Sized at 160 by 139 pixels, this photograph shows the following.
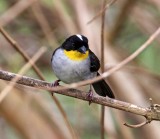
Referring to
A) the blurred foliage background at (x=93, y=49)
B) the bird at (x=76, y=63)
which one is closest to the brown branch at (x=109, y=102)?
the bird at (x=76, y=63)

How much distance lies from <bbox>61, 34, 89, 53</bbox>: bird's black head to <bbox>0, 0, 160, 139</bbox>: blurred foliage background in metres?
0.24

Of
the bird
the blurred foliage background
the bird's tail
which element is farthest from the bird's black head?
the blurred foliage background

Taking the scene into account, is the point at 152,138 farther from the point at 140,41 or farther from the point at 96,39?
the point at 140,41

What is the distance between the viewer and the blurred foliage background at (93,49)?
2230 millimetres

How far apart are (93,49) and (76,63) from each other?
0.57 metres

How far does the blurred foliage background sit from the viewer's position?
2230 mm

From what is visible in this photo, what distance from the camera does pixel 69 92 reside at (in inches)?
63.3

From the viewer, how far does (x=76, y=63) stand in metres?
1.86

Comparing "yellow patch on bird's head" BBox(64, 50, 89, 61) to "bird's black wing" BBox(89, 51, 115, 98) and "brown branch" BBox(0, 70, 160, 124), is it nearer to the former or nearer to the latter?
"bird's black wing" BBox(89, 51, 115, 98)

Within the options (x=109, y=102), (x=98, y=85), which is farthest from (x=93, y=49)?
(x=109, y=102)

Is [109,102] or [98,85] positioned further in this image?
[98,85]

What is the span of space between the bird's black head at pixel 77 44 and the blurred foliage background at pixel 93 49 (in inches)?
9.6

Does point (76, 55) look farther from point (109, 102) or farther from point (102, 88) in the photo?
point (109, 102)

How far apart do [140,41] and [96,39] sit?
1.92 ft
